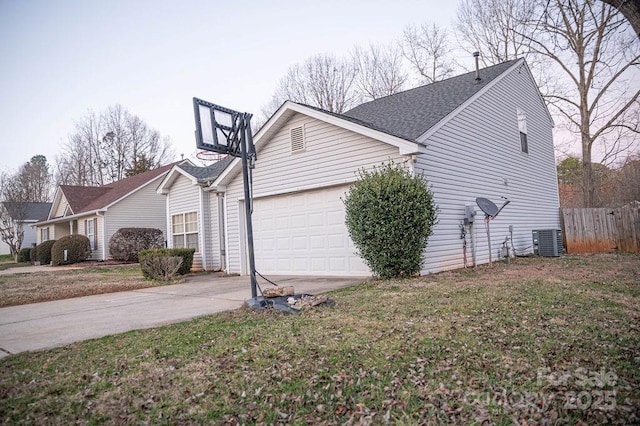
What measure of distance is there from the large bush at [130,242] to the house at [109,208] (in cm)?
215

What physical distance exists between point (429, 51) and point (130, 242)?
67.6 ft

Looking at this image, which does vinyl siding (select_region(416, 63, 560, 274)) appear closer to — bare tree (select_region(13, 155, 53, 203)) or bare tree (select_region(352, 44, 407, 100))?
bare tree (select_region(352, 44, 407, 100))

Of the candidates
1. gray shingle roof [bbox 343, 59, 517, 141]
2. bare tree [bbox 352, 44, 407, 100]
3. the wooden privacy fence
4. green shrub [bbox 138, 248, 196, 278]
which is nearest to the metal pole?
gray shingle roof [bbox 343, 59, 517, 141]

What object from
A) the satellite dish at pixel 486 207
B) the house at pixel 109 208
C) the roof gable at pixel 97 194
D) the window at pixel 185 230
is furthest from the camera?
the roof gable at pixel 97 194

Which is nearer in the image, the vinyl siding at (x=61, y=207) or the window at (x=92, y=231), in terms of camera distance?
the window at (x=92, y=231)

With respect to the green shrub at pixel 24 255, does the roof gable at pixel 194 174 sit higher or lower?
higher

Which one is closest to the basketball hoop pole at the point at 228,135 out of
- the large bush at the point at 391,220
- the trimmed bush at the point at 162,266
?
the large bush at the point at 391,220

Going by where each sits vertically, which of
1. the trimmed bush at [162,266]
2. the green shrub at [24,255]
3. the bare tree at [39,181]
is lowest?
the trimmed bush at [162,266]

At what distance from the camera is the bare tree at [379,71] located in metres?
27.4

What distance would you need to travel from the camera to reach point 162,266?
11.4m

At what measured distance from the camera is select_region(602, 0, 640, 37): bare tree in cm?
312

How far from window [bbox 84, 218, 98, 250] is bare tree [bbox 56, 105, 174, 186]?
13012mm

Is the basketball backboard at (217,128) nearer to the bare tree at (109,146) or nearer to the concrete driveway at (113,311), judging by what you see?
the concrete driveway at (113,311)

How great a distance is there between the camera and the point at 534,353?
3.60 metres
